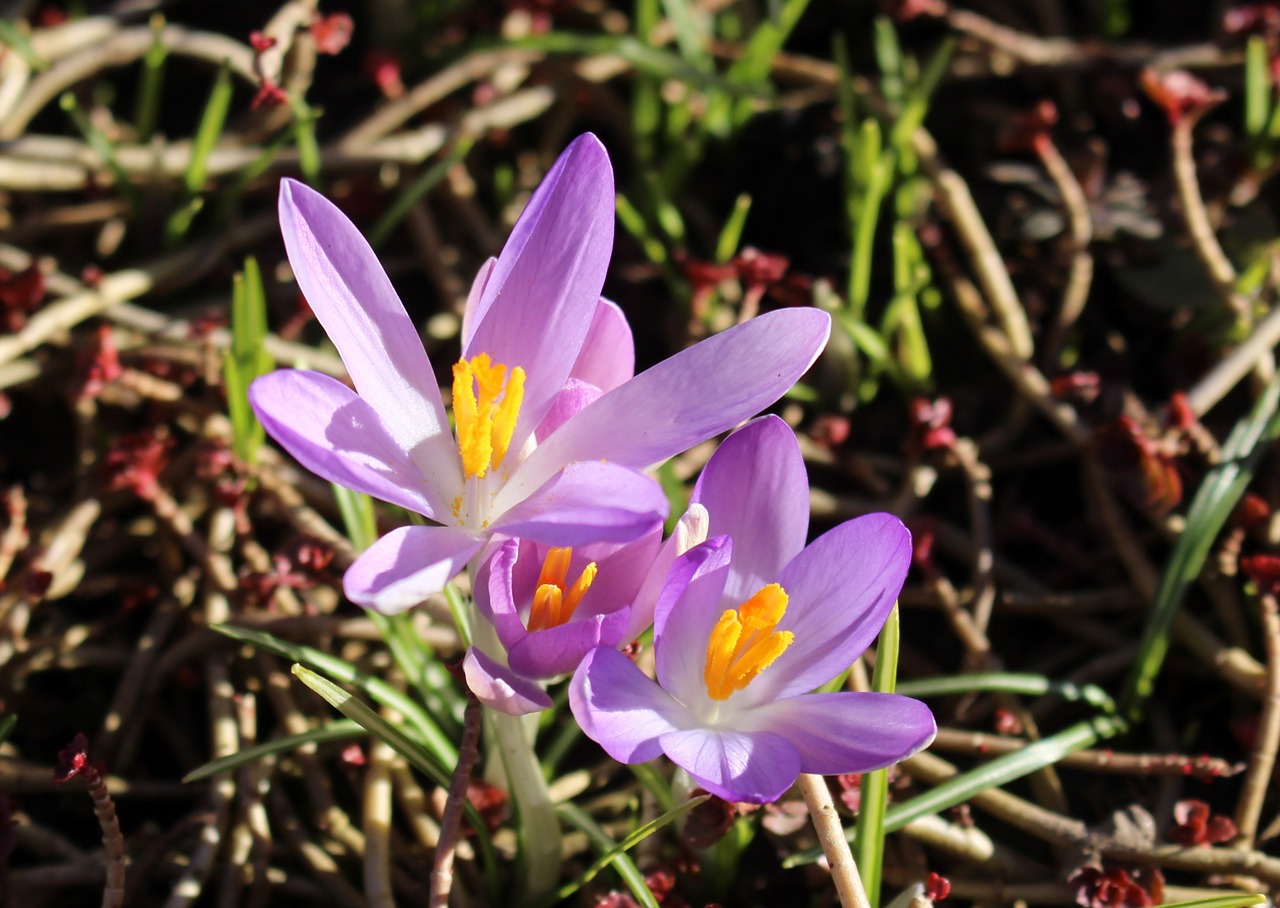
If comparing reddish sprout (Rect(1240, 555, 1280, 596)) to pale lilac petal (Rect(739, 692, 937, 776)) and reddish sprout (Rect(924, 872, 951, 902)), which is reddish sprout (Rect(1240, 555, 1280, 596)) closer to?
reddish sprout (Rect(924, 872, 951, 902))

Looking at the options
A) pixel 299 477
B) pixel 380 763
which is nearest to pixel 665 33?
pixel 299 477

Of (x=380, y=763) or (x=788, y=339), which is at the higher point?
(x=788, y=339)

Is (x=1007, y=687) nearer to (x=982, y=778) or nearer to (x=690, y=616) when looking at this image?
(x=982, y=778)

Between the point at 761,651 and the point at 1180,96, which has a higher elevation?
the point at 1180,96

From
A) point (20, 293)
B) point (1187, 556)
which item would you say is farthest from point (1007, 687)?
point (20, 293)

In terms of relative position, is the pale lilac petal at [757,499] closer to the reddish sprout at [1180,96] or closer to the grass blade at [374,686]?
the grass blade at [374,686]

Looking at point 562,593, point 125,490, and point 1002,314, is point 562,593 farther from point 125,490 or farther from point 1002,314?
point 1002,314
